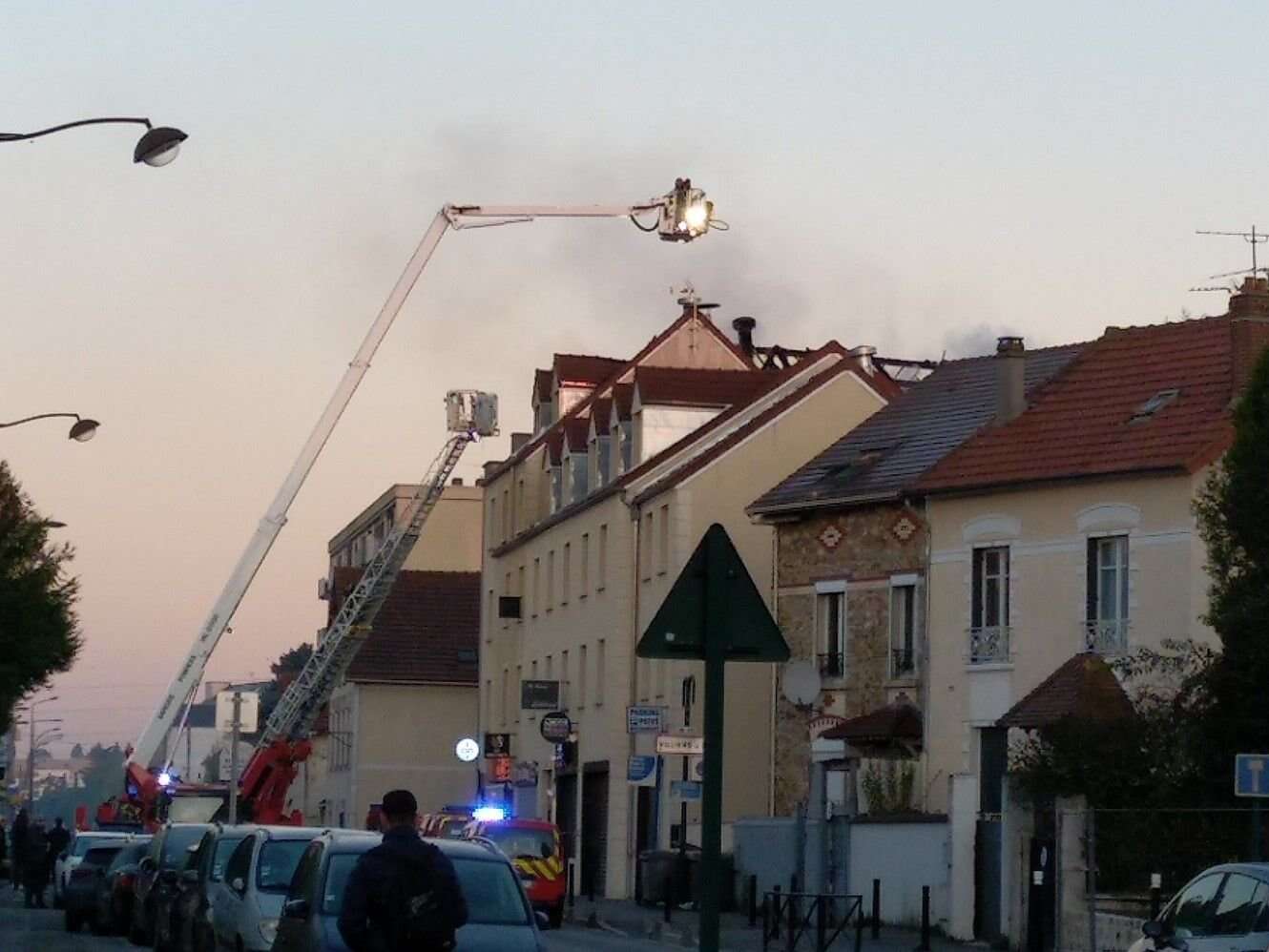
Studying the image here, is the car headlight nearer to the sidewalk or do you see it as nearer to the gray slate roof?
the sidewalk

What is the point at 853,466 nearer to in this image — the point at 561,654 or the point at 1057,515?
the point at 1057,515

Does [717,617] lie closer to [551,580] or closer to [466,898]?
[466,898]

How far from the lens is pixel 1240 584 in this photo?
31312mm

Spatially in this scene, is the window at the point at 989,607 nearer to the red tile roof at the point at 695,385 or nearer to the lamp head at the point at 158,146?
the red tile roof at the point at 695,385

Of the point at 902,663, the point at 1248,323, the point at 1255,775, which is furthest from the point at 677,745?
the point at 1255,775

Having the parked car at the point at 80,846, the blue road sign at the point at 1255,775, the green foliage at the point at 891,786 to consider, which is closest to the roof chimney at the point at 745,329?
the green foliage at the point at 891,786

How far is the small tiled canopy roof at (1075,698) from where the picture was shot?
34688 millimetres

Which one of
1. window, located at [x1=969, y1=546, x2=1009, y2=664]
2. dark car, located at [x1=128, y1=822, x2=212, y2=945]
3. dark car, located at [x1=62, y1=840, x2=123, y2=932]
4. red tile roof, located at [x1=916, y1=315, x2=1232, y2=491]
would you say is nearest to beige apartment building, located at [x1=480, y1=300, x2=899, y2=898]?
window, located at [x1=969, y1=546, x2=1009, y2=664]

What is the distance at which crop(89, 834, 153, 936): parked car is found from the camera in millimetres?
33344

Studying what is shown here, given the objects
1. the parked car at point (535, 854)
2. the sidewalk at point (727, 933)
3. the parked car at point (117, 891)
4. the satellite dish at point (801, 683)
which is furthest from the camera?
the parked car at point (535, 854)

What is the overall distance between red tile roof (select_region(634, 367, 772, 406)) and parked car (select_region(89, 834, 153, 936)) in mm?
24825

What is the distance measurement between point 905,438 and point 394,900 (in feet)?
120

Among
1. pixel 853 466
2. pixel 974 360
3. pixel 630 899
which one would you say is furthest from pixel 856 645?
pixel 630 899

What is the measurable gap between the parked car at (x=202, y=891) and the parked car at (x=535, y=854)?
13.6m
